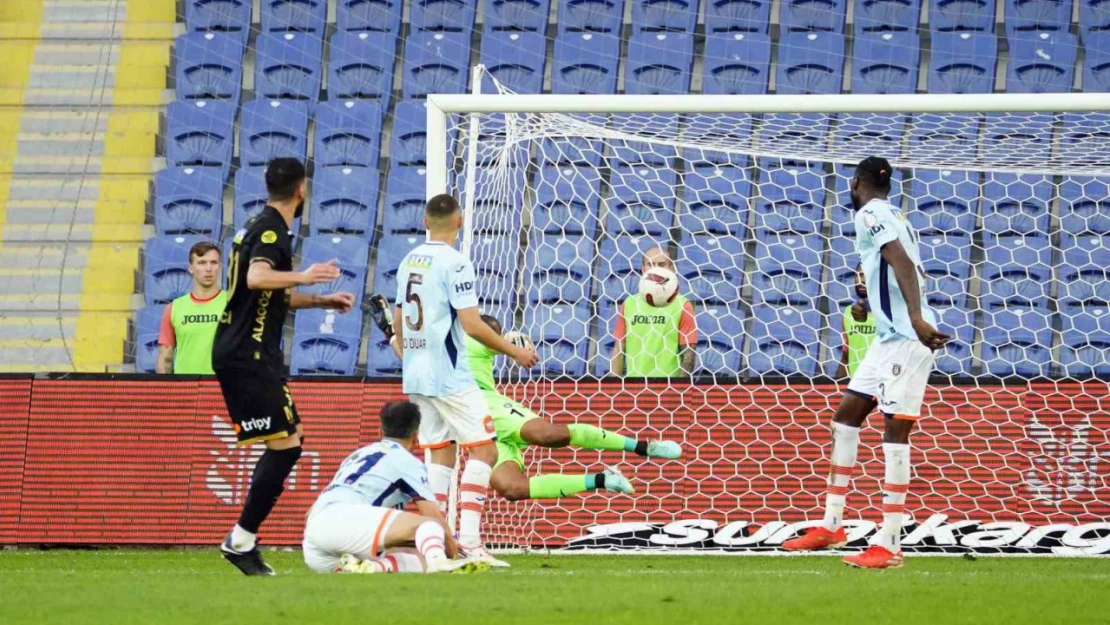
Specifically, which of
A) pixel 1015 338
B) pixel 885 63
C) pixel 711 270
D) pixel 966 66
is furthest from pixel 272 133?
pixel 1015 338

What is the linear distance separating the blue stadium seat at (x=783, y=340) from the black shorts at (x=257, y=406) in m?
5.60

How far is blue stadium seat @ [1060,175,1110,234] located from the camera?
12453mm

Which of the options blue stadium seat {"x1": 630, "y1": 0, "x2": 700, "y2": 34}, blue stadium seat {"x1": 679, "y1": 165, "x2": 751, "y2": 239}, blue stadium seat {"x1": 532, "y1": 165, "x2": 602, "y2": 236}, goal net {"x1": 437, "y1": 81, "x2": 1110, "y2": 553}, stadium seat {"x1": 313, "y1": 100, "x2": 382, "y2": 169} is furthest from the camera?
blue stadium seat {"x1": 630, "y1": 0, "x2": 700, "y2": 34}

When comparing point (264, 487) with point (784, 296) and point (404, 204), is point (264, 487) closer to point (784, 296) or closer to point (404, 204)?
point (784, 296)

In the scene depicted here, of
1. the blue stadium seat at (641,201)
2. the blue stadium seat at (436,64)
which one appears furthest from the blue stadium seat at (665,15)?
the blue stadium seat at (641,201)

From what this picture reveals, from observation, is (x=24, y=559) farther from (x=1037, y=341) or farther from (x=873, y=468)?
(x=1037, y=341)

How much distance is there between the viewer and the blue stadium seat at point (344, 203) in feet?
44.8

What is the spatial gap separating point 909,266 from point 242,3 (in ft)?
32.0

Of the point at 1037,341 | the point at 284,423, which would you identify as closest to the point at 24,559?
the point at 284,423

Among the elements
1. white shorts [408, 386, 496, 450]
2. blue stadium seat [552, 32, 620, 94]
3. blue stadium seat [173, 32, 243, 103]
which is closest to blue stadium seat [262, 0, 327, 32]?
blue stadium seat [173, 32, 243, 103]

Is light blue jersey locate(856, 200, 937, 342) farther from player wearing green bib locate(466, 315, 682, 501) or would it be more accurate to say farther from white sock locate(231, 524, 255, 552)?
white sock locate(231, 524, 255, 552)

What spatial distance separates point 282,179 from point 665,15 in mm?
8650

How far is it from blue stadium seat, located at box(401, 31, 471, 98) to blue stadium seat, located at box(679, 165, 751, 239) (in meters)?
2.59

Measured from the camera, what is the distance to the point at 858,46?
48.0 ft
